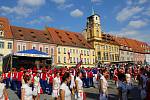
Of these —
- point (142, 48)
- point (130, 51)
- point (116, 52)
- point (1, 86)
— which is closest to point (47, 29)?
point (116, 52)

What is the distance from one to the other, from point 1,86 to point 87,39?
228ft

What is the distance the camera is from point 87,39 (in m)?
77.3

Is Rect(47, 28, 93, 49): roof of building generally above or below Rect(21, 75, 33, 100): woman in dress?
above

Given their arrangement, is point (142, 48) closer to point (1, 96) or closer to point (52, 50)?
point (52, 50)

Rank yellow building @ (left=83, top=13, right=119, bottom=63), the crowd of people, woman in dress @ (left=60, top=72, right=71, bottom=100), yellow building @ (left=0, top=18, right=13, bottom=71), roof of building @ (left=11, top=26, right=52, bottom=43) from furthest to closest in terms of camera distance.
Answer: yellow building @ (left=83, top=13, right=119, bottom=63) → roof of building @ (left=11, top=26, right=52, bottom=43) → yellow building @ (left=0, top=18, right=13, bottom=71) → the crowd of people → woman in dress @ (left=60, top=72, right=71, bottom=100)

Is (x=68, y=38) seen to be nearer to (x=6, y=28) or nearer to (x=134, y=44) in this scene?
(x=6, y=28)

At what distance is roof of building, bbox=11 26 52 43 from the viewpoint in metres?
55.2

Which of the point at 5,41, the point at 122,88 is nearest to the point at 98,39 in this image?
the point at 5,41

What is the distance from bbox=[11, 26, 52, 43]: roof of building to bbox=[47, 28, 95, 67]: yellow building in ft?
6.89

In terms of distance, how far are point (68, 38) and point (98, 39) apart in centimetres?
1146

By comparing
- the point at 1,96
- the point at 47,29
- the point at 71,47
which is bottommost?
the point at 1,96

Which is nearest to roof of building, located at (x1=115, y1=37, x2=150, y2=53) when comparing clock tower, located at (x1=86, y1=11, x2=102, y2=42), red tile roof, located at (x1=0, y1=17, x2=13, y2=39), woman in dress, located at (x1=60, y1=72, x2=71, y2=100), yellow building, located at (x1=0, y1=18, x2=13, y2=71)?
clock tower, located at (x1=86, y1=11, x2=102, y2=42)

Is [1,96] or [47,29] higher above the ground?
[47,29]

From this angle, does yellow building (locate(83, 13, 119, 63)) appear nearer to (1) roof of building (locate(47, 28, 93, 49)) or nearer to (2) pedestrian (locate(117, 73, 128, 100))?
(1) roof of building (locate(47, 28, 93, 49))
